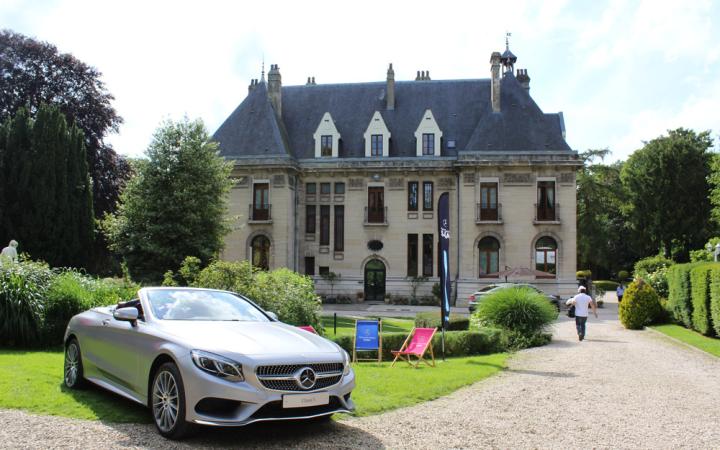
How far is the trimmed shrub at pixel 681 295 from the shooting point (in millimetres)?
21656

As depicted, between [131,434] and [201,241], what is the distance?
2072cm

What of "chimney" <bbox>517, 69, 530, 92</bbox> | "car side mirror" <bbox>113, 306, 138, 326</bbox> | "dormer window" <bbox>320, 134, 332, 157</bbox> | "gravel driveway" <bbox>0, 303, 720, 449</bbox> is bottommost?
"gravel driveway" <bbox>0, 303, 720, 449</bbox>

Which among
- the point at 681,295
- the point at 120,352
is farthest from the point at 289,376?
the point at 681,295

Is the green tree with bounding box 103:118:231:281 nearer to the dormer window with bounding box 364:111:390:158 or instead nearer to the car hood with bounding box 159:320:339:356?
the dormer window with bounding box 364:111:390:158

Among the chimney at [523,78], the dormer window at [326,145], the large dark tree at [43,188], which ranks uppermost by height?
the chimney at [523,78]

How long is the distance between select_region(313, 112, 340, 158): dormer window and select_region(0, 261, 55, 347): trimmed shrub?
25.9 m

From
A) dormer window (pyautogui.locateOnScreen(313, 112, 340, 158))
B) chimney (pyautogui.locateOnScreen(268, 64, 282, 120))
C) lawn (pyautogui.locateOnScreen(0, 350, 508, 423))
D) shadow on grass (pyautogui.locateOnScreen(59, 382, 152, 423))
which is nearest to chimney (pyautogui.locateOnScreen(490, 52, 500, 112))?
dormer window (pyautogui.locateOnScreen(313, 112, 340, 158))

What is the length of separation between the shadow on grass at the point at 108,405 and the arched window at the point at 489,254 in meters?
29.3

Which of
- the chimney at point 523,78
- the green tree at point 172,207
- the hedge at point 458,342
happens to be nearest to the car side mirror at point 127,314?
the hedge at point 458,342

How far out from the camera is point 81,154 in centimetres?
3159

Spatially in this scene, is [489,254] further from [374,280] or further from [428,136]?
[428,136]

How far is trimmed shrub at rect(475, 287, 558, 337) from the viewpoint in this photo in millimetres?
→ 17688

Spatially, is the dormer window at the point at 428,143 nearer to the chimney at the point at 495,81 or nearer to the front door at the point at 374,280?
the chimney at the point at 495,81

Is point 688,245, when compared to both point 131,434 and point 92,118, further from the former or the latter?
point 131,434
